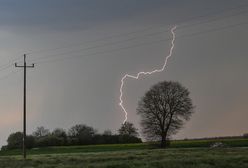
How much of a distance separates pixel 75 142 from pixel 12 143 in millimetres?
15543

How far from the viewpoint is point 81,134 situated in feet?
482

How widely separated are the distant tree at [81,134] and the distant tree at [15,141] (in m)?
12.1

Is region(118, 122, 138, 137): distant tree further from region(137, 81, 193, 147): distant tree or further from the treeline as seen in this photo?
region(137, 81, 193, 147): distant tree

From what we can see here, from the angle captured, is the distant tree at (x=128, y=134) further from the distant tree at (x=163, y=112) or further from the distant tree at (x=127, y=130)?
the distant tree at (x=163, y=112)

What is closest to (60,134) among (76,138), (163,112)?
(76,138)

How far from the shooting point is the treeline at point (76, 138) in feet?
454

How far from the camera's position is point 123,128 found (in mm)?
140000

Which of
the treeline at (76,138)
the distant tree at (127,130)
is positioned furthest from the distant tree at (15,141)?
the distant tree at (127,130)

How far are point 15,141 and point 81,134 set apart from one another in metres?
16.1

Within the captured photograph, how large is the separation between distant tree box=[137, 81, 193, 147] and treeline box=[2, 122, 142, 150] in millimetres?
23590

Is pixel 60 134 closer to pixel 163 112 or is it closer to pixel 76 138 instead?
pixel 76 138

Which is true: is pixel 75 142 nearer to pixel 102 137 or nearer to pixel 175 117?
pixel 102 137

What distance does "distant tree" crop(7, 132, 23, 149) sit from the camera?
142m

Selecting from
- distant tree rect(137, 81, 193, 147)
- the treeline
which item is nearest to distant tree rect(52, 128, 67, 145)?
the treeline
